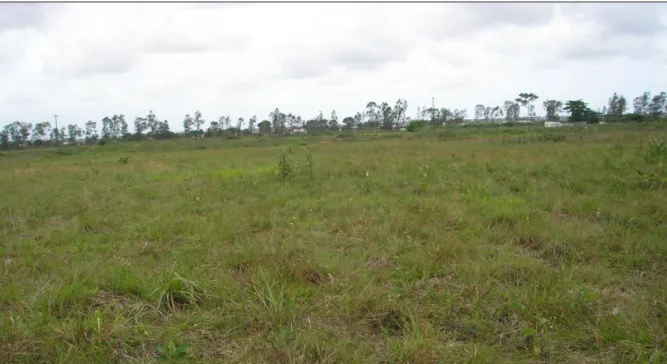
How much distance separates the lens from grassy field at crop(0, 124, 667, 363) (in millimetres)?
2492

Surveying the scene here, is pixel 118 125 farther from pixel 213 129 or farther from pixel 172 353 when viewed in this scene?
pixel 172 353

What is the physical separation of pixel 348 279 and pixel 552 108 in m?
74.8

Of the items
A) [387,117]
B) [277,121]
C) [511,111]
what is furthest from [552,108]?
[277,121]

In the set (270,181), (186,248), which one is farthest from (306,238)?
(270,181)

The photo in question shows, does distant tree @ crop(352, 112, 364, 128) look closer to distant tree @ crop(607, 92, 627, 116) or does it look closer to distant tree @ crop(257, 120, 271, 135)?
distant tree @ crop(257, 120, 271, 135)

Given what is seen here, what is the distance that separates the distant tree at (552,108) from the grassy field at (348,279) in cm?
6800

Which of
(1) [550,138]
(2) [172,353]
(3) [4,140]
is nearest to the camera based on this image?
(2) [172,353]

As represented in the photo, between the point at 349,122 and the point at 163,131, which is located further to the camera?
the point at 349,122

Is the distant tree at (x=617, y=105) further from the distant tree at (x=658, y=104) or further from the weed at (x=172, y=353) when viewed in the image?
the weed at (x=172, y=353)

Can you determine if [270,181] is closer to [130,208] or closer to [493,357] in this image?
[130,208]

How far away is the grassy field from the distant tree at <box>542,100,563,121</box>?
68.0 meters

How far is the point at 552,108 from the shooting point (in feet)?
218

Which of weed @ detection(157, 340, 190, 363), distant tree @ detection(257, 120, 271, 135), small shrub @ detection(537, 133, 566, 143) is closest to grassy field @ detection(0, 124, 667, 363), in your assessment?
weed @ detection(157, 340, 190, 363)

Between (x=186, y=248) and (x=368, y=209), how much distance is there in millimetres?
2798
